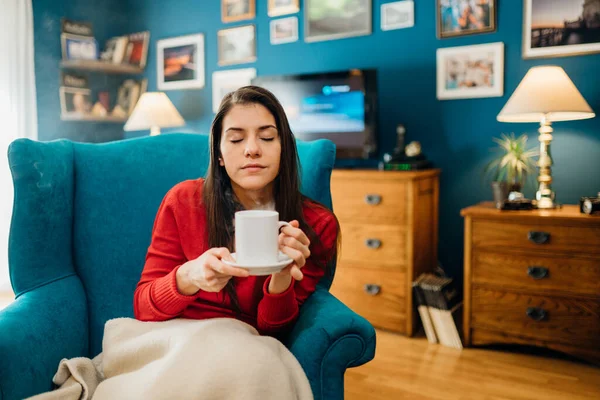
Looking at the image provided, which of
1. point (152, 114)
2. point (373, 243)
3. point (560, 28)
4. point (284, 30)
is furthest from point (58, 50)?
point (560, 28)

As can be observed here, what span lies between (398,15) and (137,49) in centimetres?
222

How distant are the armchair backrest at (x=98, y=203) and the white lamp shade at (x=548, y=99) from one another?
4.21 ft

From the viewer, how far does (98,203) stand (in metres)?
1.43

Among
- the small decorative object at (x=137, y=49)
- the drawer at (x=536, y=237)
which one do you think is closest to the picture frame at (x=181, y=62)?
the small decorative object at (x=137, y=49)

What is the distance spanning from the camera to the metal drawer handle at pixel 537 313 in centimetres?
229

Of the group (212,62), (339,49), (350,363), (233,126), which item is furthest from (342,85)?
(350,363)

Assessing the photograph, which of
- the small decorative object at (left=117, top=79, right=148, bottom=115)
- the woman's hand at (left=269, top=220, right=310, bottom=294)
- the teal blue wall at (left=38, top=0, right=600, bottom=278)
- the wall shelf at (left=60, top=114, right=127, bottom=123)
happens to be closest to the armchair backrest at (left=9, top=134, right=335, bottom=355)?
the woman's hand at (left=269, top=220, right=310, bottom=294)

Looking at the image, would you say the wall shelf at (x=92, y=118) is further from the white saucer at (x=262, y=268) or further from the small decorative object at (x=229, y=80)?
the white saucer at (x=262, y=268)

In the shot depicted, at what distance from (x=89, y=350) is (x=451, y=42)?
2491 millimetres

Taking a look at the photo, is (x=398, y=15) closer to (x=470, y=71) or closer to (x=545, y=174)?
(x=470, y=71)

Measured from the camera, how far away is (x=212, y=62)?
12.8 ft

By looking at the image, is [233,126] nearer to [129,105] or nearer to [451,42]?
[451,42]

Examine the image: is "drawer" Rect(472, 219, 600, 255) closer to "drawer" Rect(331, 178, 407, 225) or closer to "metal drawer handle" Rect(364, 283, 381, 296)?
"drawer" Rect(331, 178, 407, 225)

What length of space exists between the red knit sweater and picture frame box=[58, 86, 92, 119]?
310 centimetres
